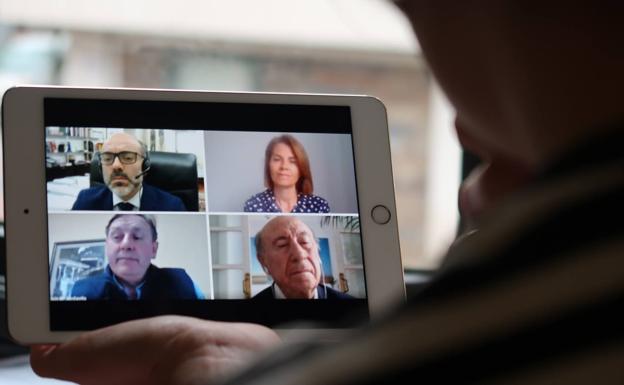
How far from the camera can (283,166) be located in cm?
72

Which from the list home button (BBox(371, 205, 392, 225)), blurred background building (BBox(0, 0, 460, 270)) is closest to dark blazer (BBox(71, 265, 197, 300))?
home button (BBox(371, 205, 392, 225))

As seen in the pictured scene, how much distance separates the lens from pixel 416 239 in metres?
1.84

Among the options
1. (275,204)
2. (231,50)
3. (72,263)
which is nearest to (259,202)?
(275,204)

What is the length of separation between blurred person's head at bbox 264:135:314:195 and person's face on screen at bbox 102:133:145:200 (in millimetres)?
88

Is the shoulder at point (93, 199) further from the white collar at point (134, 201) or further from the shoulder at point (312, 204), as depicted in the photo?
the shoulder at point (312, 204)

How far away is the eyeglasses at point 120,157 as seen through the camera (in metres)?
0.70

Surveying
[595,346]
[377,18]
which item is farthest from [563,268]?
[377,18]

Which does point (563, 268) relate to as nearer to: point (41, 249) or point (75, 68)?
point (41, 249)

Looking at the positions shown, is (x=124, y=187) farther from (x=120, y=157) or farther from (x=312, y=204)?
(x=312, y=204)

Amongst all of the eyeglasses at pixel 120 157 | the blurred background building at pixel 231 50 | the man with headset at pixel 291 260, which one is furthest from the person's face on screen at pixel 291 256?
the blurred background building at pixel 231 50

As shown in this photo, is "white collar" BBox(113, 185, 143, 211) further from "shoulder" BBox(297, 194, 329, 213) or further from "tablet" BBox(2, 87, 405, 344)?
"shoulder" BBox(297, 194, 329, 213)

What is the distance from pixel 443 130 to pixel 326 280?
3.79 feet

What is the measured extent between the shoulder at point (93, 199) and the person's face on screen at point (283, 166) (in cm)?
11

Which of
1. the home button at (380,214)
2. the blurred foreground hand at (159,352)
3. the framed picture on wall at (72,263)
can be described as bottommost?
the blurred foreground hand at (159,352)
